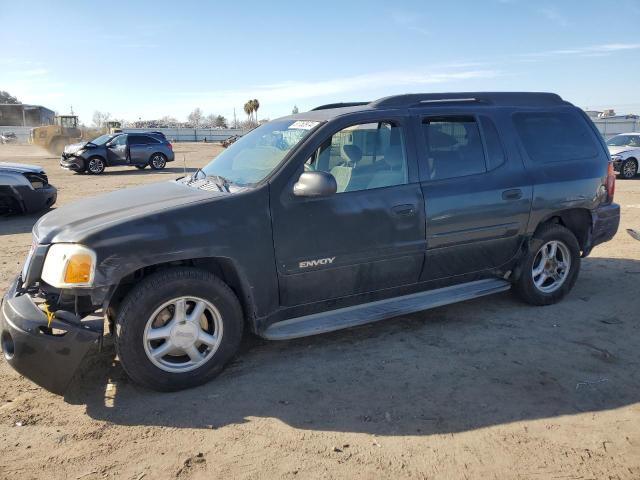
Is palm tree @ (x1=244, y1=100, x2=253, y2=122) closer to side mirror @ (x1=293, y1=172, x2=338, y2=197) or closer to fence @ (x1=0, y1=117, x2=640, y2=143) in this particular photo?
fence @ (x1=0, y1=117, x2=640, y2=143)

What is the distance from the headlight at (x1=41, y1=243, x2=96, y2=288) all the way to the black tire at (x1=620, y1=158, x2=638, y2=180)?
18.3 meters

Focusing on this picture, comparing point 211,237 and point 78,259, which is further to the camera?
point 211,237

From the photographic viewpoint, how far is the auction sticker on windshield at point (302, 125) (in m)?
4.03

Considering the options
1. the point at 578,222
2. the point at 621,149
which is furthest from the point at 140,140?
the point at 578,222

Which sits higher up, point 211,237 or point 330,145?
point 330,145

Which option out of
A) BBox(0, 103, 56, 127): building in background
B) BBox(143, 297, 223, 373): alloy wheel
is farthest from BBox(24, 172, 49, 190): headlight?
BBox(0, 103, 56, 127): building in background

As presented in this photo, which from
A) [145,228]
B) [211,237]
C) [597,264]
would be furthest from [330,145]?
[597,264]

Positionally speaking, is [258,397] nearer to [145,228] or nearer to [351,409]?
[351,409]

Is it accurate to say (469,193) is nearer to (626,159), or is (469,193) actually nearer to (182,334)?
(182,334)

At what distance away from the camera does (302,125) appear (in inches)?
164

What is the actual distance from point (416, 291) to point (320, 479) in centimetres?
208

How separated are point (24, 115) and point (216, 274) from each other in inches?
2937

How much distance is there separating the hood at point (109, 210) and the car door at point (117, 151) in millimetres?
19259

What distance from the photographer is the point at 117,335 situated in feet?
10.7
